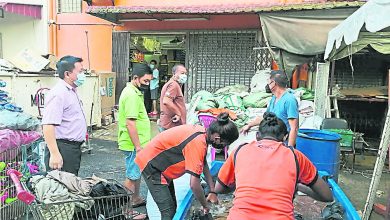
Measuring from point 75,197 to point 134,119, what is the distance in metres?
1.30

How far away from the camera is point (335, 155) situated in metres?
3.98

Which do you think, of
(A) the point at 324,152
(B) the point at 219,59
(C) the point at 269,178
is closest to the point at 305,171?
(C) the point at 269,178

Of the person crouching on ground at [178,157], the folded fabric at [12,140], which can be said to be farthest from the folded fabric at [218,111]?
the person crouching on ground at [178,157]

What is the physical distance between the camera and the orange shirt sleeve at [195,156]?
2389mm

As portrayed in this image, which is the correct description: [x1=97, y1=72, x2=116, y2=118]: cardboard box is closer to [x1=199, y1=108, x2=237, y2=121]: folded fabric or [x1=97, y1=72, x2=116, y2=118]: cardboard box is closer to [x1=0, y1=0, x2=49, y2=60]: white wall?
[x1=0, y1=0, x2=49, y2=60]: white wall

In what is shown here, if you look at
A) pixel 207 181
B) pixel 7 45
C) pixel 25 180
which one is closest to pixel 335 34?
pixel 207 181

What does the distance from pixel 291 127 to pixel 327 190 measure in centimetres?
180

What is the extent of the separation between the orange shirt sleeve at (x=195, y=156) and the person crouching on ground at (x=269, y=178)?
1.17ft

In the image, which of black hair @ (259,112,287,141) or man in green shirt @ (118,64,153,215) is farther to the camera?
man in green shirt @ (118,64,153,215)

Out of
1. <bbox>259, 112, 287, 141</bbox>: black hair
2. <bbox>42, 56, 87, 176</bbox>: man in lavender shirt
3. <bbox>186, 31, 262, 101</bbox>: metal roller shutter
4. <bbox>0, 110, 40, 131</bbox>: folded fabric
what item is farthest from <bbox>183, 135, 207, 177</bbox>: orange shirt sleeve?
<bbox>186, 31, 262, 101</bbox>: metal roller shutter

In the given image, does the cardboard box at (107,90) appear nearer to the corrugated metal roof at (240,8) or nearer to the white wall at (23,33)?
the corrugated metal roof at (240,8)

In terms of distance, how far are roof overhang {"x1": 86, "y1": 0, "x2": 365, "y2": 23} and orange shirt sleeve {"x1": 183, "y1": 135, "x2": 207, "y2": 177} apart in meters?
4.88

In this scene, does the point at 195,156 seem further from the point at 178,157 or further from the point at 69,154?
the point at 69,154

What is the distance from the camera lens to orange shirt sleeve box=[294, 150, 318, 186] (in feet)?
6.43
